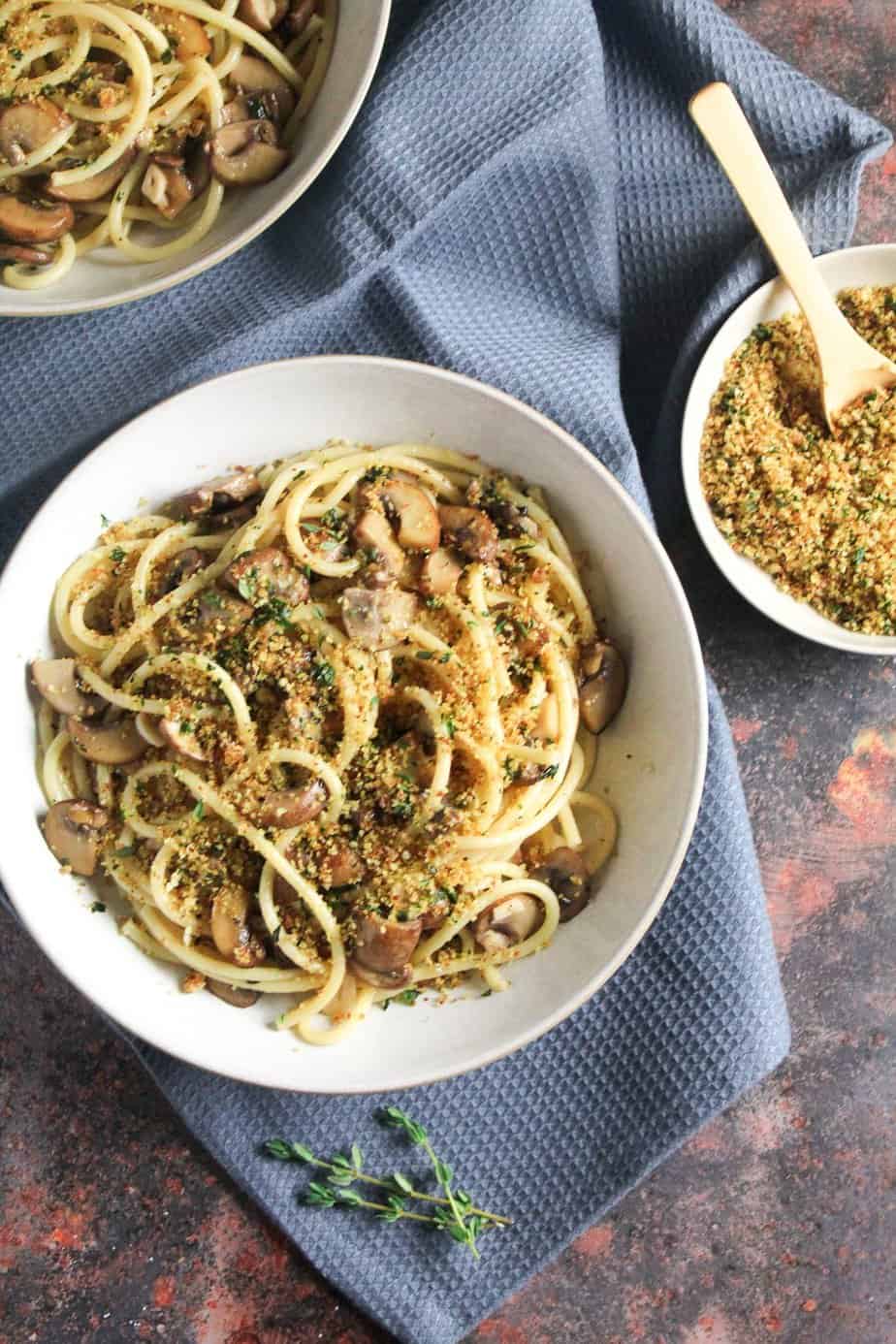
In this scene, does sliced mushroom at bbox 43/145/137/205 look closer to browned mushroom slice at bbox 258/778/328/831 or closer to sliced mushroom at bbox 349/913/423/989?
browned mushroom slice at bbox 258/778/328/831

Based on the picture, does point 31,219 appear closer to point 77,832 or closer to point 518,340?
point 518,340

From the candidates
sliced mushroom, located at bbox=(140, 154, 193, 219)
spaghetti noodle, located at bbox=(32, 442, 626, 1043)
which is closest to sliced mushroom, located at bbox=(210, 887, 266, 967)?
spaghetti noodle, located at bbox=(32, 442, 626, 1043)

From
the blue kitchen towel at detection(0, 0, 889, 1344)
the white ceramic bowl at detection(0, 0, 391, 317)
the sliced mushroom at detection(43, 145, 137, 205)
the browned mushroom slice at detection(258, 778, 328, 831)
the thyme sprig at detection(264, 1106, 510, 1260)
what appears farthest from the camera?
the thyme sprig at detection(264, 1106, 510, 1260)

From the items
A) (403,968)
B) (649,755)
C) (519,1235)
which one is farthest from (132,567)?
(519,1235)

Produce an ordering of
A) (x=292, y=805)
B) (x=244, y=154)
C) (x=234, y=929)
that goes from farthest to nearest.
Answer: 1. (x=244, y=154)
2. (x=234, y=929)
3. (x=292, y=805)

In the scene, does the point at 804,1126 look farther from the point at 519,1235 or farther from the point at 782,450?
the point at 782,450

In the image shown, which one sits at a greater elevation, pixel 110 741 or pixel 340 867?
pixel 110 741

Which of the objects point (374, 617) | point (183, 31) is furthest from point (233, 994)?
point (183, 31)
